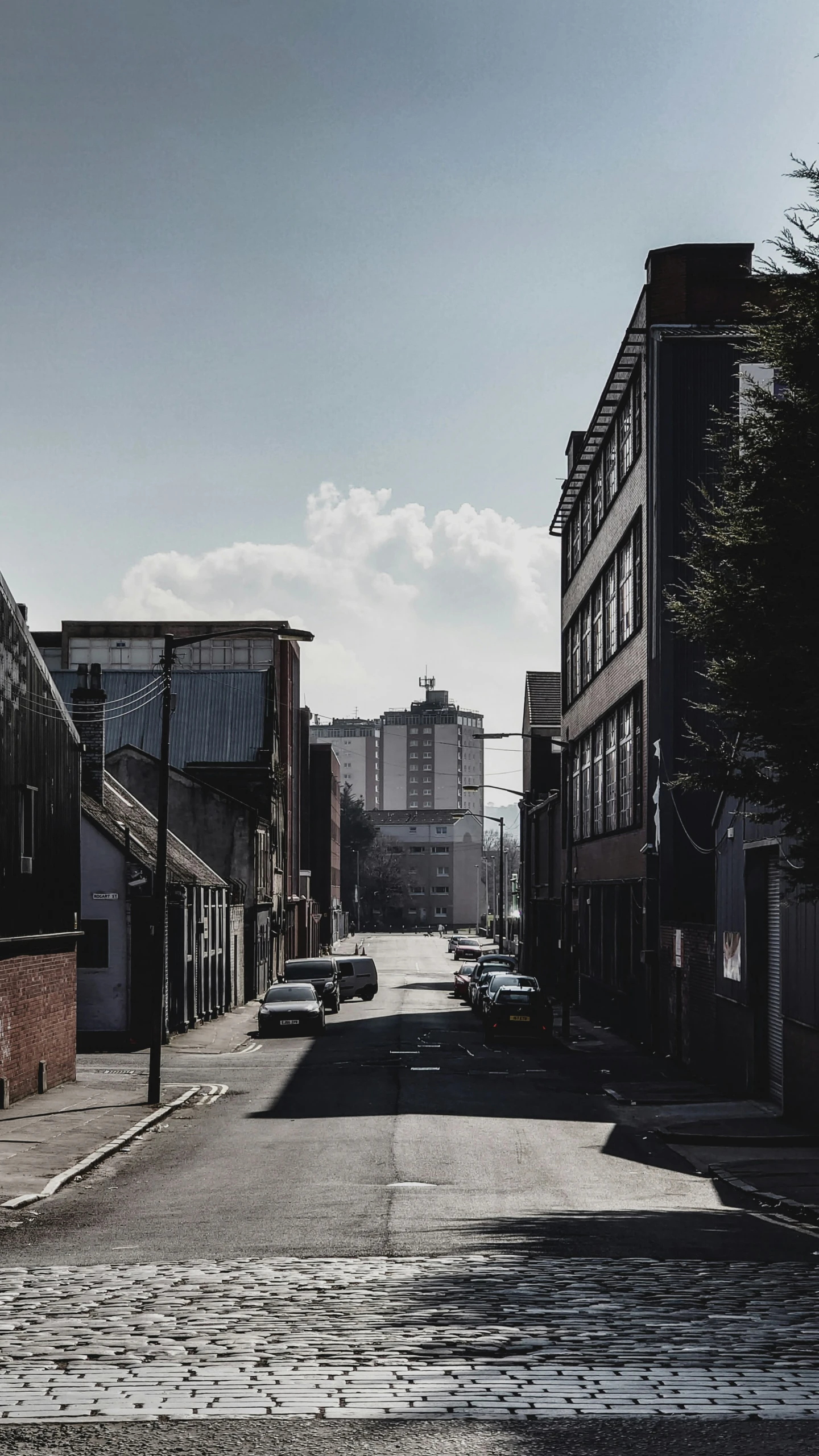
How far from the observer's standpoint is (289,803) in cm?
8162

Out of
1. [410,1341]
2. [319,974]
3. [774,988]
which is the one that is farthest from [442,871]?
[410,1341]

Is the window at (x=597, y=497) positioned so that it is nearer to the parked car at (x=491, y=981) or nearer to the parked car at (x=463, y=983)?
the parked car at (x=491, y=981)

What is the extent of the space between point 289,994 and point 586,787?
1563 centimetres

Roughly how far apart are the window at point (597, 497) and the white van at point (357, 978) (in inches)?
813

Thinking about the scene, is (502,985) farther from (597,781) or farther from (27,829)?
(27,829)

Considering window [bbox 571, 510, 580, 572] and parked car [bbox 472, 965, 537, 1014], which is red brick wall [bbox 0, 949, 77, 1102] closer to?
parked car [bbox 472, 965, 537, 1014]

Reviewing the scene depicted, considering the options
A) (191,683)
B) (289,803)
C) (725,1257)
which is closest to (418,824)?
→ (289,803)

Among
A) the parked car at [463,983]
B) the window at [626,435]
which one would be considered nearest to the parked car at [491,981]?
the parked car at [463,983]

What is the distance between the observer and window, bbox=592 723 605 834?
162 feet

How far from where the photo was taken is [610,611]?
47.2m

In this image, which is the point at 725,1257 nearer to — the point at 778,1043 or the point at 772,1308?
the point at 772,1308

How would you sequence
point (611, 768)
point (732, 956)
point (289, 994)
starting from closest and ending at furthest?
point (732, 956) < point (289, 994) < point (611, 768)

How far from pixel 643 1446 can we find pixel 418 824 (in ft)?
594

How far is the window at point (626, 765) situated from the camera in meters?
42.5
